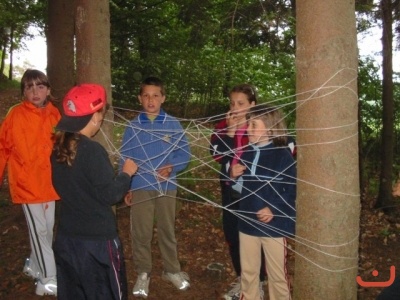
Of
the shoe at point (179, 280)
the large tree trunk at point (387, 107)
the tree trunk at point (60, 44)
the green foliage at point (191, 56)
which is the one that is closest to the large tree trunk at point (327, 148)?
the shoe at point (179, 280)

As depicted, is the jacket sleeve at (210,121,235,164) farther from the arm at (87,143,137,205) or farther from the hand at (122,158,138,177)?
the arm at (87,143,137,205)

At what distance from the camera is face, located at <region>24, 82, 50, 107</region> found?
3.37m

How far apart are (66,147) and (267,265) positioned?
145 centimetres

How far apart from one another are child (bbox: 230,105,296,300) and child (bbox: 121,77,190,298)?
0.74 meters

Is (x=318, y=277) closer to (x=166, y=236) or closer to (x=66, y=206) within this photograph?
(x=66, y=206)

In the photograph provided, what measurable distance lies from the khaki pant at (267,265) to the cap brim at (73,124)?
1.22 metres

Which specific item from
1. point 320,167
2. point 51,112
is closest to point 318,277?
point 320,167

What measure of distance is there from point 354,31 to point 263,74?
6.85m

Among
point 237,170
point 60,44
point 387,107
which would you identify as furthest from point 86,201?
point 387,107

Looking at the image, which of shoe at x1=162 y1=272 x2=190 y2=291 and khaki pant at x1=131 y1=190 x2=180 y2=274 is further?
shoe at x1=162 y1=272 x2=190 y2=291

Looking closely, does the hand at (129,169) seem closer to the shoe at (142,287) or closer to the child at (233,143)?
the child at (233,143)

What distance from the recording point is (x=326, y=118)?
2094mm

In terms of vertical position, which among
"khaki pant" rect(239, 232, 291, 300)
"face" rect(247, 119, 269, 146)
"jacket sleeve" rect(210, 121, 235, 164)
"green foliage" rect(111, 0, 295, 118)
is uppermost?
"green foliage" rect(111, 0, 295, 118)

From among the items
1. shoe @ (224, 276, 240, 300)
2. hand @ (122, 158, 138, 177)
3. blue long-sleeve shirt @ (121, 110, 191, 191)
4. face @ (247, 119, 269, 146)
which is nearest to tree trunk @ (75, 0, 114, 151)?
blue long-sleeve shirt @ (121, 110, 191, 191)
